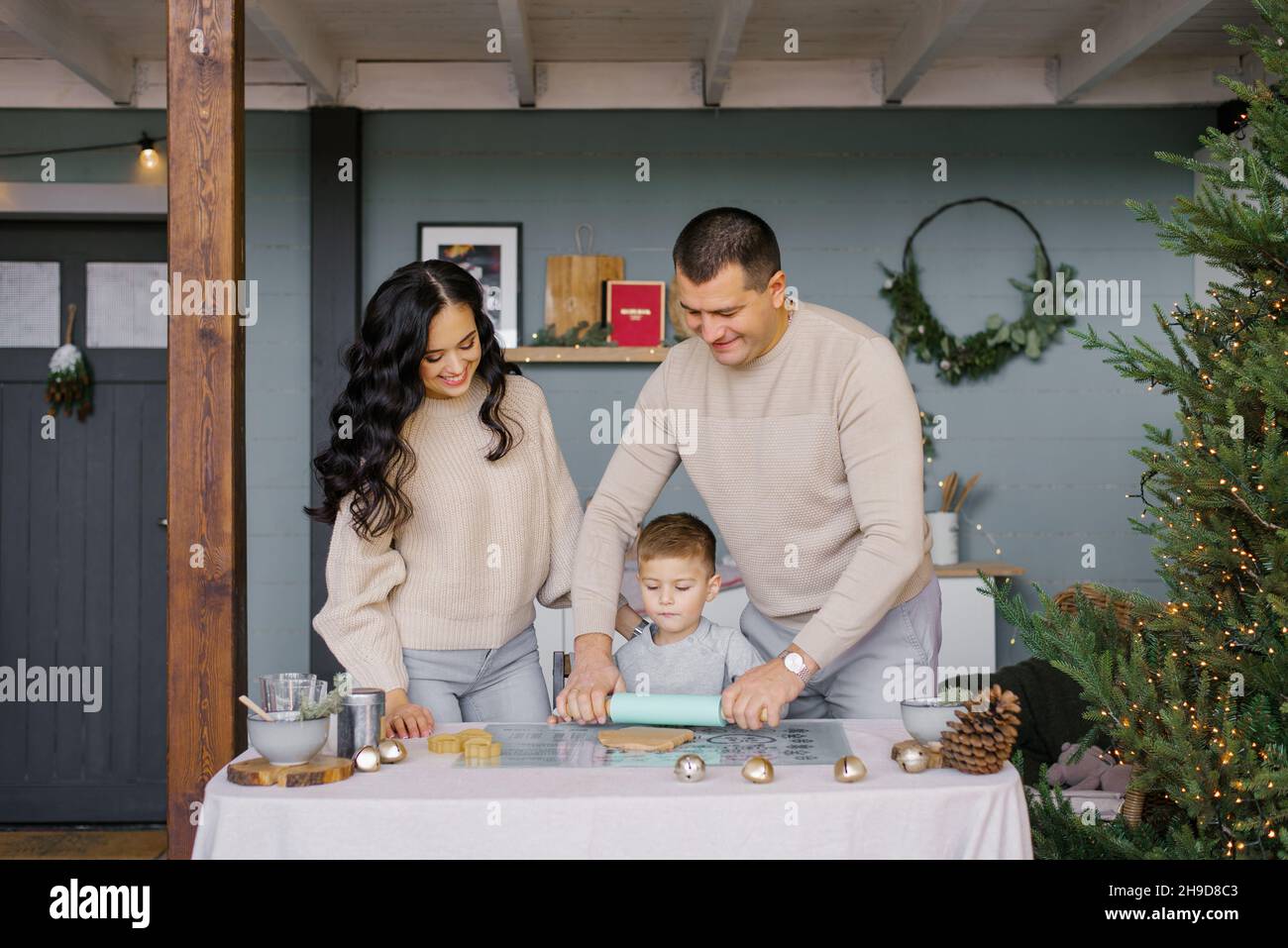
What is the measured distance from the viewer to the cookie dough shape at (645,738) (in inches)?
74.0

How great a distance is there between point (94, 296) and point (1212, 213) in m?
4.17

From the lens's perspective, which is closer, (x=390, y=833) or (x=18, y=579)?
(x=390, y=833)

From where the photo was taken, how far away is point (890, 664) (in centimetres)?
232

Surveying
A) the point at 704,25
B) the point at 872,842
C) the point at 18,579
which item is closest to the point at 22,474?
the point at 18,579

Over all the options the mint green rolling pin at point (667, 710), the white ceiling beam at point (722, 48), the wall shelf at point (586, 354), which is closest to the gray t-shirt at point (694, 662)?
the mint green rolling pin at point (667, 710)

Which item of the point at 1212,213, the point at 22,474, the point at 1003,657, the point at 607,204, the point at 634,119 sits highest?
the point at 634,119

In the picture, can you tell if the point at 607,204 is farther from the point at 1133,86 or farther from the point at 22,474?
the point at 22,474

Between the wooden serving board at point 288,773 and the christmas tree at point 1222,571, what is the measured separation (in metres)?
1.24

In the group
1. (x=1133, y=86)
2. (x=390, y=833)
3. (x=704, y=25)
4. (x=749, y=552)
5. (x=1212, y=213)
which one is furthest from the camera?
(x=1133, y=86)

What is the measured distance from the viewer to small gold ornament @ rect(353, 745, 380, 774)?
1773mm

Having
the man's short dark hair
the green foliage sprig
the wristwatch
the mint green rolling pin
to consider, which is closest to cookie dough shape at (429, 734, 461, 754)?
the mint green rolling pin

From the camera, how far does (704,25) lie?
4277 millimetres

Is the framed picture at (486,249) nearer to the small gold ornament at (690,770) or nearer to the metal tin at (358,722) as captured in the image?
the metal tin at (358,722)

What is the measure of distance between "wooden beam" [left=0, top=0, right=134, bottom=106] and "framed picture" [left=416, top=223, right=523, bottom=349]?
125 centimetres
